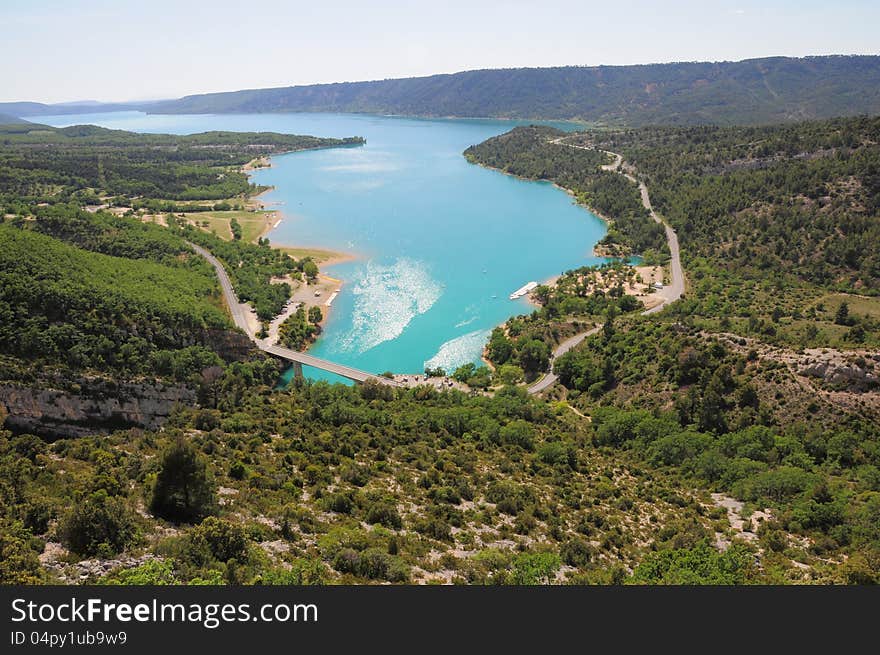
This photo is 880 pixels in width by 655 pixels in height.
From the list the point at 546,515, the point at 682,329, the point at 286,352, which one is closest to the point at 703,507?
the point at 546,515

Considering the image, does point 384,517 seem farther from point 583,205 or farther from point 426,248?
point 583,205

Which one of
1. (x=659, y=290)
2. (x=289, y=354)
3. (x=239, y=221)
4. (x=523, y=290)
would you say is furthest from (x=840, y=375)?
(x=239, y=221)

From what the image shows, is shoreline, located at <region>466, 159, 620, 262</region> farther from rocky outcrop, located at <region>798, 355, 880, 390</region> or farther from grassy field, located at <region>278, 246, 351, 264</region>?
rocky outcrop, located at <region>798, 355, 880, 390</region>

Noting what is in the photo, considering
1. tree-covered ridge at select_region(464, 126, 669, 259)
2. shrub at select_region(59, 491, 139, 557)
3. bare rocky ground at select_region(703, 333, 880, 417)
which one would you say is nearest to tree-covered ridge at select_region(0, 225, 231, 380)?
shrub at select_region(59, 491, 139, 557)

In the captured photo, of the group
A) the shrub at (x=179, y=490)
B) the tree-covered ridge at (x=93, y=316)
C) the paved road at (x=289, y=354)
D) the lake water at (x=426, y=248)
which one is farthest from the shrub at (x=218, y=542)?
the lake water at (x=426, y=248)

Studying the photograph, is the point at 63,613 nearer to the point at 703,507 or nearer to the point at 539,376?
the point at 703,507

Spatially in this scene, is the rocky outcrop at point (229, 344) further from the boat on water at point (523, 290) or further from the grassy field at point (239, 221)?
the grassy field at point (239, 221)
